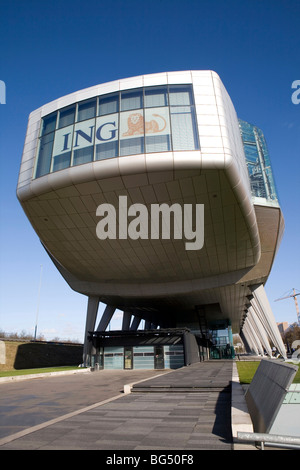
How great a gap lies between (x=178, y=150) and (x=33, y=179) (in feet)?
35.5

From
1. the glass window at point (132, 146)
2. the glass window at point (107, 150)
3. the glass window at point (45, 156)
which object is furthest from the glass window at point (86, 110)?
the glass window at point (132, 146)

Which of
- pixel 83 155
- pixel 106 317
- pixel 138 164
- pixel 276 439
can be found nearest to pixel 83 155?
pixel 83 155

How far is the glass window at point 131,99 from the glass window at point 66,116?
4.00 metres

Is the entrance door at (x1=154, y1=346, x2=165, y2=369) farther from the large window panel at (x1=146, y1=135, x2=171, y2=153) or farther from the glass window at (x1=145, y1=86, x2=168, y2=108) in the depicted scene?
the glass window at (x1=145, y1=86, x2=168, y2=108)

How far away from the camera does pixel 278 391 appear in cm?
479

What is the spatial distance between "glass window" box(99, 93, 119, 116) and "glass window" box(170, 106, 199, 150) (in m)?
4.06

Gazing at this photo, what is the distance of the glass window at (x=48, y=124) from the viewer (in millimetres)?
22922

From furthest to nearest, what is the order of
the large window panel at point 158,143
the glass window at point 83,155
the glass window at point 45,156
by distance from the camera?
the glass window at point 45,156 → the glass window at point 83,155 → the large window panel at point 158,143

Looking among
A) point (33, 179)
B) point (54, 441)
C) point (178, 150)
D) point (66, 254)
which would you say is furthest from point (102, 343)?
point (54, 441)

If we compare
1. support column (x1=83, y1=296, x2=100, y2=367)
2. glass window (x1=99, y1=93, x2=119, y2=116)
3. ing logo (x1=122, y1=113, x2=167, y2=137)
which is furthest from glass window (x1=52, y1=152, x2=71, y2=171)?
support column (x1=83, y1=296, x2=100, y2=367)

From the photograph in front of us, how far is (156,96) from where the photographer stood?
66.8 ft

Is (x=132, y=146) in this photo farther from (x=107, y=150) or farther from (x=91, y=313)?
(x=91, y=313)

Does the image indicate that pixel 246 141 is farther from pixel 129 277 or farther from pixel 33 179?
pixel 33 179

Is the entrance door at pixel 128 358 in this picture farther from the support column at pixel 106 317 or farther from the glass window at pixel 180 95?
the glass window at pixel 180 95
